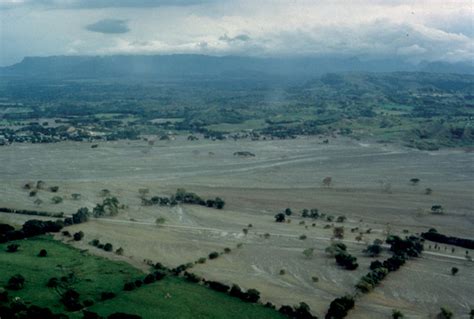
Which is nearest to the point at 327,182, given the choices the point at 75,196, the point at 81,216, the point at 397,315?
the point at 75,196

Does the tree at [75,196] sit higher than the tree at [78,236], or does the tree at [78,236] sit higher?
the tree at [75,196]

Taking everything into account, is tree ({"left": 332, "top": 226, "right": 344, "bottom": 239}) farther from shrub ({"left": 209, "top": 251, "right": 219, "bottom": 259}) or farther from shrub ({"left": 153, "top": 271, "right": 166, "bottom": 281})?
shrub ({"left": 153, "top": 271, "right": 166, "bottom": 281})

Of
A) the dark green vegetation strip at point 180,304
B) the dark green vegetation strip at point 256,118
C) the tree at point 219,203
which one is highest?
the dark green vegetation strip at point 256,118

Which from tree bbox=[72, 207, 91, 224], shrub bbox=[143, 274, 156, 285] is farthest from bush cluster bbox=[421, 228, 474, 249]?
tree bbox=[72, 207, 91, 224]

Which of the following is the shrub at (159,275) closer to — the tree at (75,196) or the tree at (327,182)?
the tree at (75,196)

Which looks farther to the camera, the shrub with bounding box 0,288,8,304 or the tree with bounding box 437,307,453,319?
the tree with bounding box 437,307,453,319

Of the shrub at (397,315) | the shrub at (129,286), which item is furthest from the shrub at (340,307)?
the shrub at (129,286)
